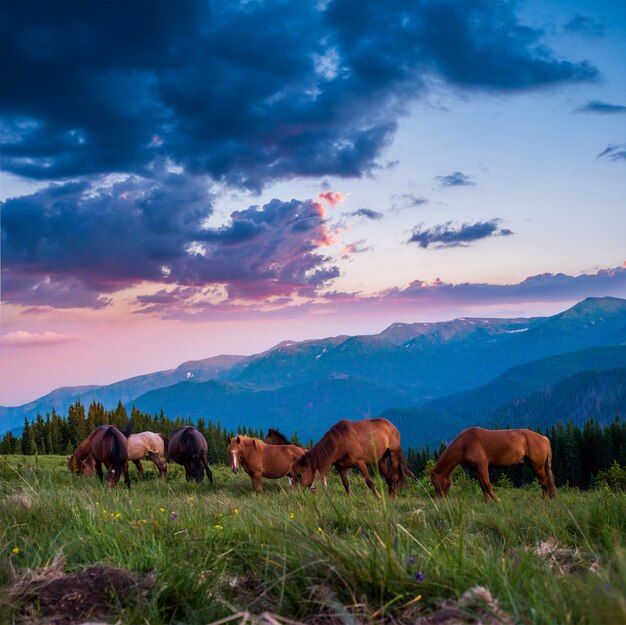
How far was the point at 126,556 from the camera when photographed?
4195mm

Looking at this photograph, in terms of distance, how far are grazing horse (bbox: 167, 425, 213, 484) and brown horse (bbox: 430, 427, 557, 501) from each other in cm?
1181

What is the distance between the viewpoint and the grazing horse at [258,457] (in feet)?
67.5

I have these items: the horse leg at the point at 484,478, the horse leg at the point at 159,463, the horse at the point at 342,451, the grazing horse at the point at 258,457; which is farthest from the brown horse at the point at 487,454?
the horse leg at the point at 159,463

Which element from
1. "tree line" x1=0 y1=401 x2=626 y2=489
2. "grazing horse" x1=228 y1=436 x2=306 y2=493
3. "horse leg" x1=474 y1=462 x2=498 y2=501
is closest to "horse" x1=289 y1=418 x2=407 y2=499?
"grazing horse" x1=228 y1=436 x2=306 y2=493

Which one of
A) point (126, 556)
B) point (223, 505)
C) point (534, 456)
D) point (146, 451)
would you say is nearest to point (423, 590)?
point (126, 556)

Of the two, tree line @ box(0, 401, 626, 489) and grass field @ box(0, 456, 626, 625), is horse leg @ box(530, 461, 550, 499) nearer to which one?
grass field @ box(0, 456, 626, 625)

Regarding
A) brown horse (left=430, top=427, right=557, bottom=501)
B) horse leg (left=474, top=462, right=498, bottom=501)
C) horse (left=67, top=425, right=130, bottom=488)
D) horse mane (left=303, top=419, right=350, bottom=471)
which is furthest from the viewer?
horse (left=67, top=425, right=130, bottom=488)

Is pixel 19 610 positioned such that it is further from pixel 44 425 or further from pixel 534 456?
pixel 44 425

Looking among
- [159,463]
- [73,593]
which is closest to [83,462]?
[159,463]

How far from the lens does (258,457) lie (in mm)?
21281

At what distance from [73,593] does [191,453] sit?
23747 mm

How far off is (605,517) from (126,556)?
243 inches

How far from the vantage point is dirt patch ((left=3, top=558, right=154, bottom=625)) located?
333 cm

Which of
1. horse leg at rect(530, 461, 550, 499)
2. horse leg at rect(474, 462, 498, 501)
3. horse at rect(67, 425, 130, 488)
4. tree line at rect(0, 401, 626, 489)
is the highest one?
horse at rect(67, 425, 130, 488)
